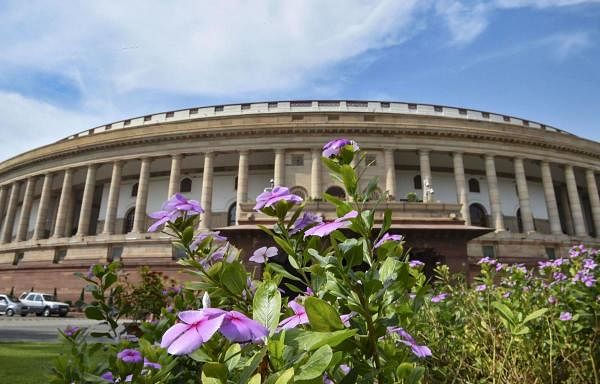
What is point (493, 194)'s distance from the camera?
34.6 m

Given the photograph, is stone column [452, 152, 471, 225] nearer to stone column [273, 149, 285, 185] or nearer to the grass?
stone column [273, 149, 285, 185]

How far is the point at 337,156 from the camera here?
56.3 inches

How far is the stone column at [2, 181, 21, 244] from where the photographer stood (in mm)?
42531

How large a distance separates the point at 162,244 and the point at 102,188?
14.9 metres

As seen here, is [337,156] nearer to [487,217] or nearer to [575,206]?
[487,217]

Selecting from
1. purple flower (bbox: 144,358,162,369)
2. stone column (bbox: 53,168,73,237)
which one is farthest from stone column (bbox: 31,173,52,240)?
purple flower (bbox: 144,358,162,369)

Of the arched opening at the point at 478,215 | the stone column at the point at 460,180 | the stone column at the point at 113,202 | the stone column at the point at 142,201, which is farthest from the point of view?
the arched opening at the point at 478,215

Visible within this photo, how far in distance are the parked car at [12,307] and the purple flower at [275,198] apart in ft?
107

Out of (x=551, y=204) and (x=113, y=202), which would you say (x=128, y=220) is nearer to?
(x=113, y=202)

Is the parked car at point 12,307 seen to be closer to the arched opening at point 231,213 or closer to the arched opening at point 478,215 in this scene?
the arched opening at point 231,213

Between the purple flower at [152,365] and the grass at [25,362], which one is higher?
the purple flower at [152,365]

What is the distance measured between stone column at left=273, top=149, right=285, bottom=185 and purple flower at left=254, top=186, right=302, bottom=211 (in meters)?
31.4

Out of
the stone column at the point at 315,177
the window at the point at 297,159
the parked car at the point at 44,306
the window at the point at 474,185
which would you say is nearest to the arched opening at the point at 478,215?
the window at the point at 474,185

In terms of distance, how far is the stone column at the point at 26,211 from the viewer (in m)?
40.8
